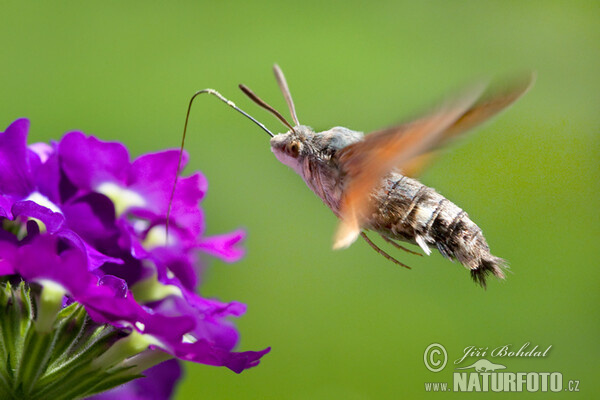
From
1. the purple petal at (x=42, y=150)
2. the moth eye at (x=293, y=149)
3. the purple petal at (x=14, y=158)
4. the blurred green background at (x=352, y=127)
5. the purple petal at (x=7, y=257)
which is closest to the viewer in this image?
the purple petal at (x=7, y=257)

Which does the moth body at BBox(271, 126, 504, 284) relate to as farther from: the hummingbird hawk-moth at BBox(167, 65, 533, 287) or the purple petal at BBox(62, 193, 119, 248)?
the purple petal at BBox(62, 193, 119, 248)

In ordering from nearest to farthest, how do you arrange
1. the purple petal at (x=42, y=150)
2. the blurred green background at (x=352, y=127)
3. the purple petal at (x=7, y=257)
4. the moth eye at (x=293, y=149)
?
1. the purple petal at (x=7, y=257)
2. the purple petal at (x=42, y=150)
3. the moth eye at (x=293, y=149)
4. the blurred green background at (x=352, y=127)

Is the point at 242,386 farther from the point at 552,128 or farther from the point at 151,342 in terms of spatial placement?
the point at 552,128

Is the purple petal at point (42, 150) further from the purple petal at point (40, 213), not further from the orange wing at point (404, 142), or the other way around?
the orange wing at point (404, 142)

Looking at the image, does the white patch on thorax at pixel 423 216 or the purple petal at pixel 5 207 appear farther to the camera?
the white patch on thorax at pixel 423 216

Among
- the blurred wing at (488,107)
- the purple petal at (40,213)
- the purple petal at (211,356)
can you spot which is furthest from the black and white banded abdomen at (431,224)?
the purple petal at (40,213)

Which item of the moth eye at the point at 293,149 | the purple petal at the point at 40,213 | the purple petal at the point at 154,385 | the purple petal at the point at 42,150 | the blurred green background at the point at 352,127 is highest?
the blurred green background at the point at 352,127

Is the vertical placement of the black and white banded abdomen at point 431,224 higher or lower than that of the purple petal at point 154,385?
higher

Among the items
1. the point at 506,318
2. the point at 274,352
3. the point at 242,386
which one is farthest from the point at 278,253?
the point at 506,318
